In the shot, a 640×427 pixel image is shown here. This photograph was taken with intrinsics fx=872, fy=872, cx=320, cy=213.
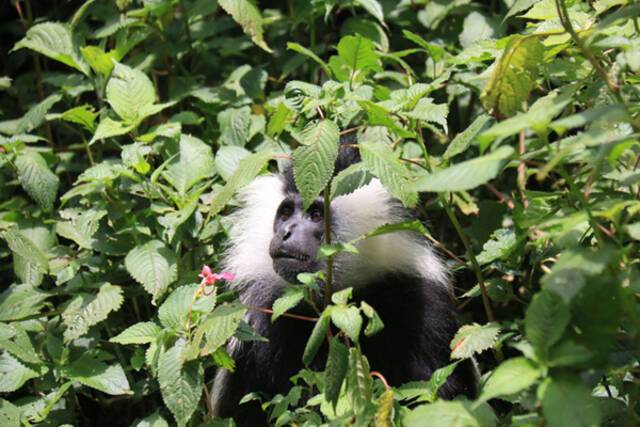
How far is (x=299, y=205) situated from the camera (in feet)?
13.8

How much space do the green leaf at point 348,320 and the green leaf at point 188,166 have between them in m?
1.68

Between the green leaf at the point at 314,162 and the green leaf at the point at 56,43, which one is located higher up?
the green leaf at the point at 314,162

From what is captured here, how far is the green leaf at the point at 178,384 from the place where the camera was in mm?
3037

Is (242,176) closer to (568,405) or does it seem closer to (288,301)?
(288,301)

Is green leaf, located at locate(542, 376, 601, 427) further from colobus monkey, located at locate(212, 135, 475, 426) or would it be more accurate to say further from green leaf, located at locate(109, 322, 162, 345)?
colobus monkey, located at locate(212, 135, 475, 426)

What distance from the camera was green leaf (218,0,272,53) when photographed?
174 inches

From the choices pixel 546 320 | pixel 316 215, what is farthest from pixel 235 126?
pixel 546 320

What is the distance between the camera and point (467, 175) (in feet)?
6.61

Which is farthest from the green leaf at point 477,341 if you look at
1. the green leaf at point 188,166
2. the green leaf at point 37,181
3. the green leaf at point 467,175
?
the green leaf at point 37,181

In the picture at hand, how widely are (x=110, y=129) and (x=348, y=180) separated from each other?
169cm

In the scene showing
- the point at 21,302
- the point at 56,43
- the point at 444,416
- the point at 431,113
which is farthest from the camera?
the point at 56,43

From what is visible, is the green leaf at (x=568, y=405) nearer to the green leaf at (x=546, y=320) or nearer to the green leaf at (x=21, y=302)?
the green leaf at (x=546, y=320)

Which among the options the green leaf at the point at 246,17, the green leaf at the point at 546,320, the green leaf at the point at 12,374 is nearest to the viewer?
the green leaf at the point at 546,320

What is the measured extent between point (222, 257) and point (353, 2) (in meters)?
1.59
